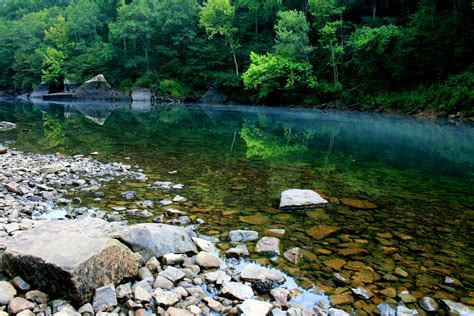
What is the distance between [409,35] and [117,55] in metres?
40.4

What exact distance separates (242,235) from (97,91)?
51031 millimetres

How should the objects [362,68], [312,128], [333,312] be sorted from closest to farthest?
1. [333,312]
2. [312,128]
3. [362,68]

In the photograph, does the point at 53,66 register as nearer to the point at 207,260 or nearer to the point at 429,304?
the point at 207,260

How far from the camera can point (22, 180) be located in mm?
7598

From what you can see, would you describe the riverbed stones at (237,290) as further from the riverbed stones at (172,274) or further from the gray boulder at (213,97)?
the gray boulder at (213,97)

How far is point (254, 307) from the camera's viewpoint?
3.41m

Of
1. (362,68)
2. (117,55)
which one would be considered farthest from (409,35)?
(117,55)

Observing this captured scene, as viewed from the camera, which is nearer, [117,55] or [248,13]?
[248,13]

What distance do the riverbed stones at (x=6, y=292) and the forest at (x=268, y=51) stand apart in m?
26.8

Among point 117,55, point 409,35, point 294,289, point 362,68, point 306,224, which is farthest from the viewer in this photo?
point 117,55

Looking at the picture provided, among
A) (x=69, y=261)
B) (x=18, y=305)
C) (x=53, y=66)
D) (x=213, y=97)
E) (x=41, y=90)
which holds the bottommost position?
(x=18, y=305)

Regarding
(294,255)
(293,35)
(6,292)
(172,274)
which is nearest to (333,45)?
(293,35)

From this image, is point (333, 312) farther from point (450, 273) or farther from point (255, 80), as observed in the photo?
point (255, 80)

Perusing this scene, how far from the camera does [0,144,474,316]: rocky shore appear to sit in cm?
334
